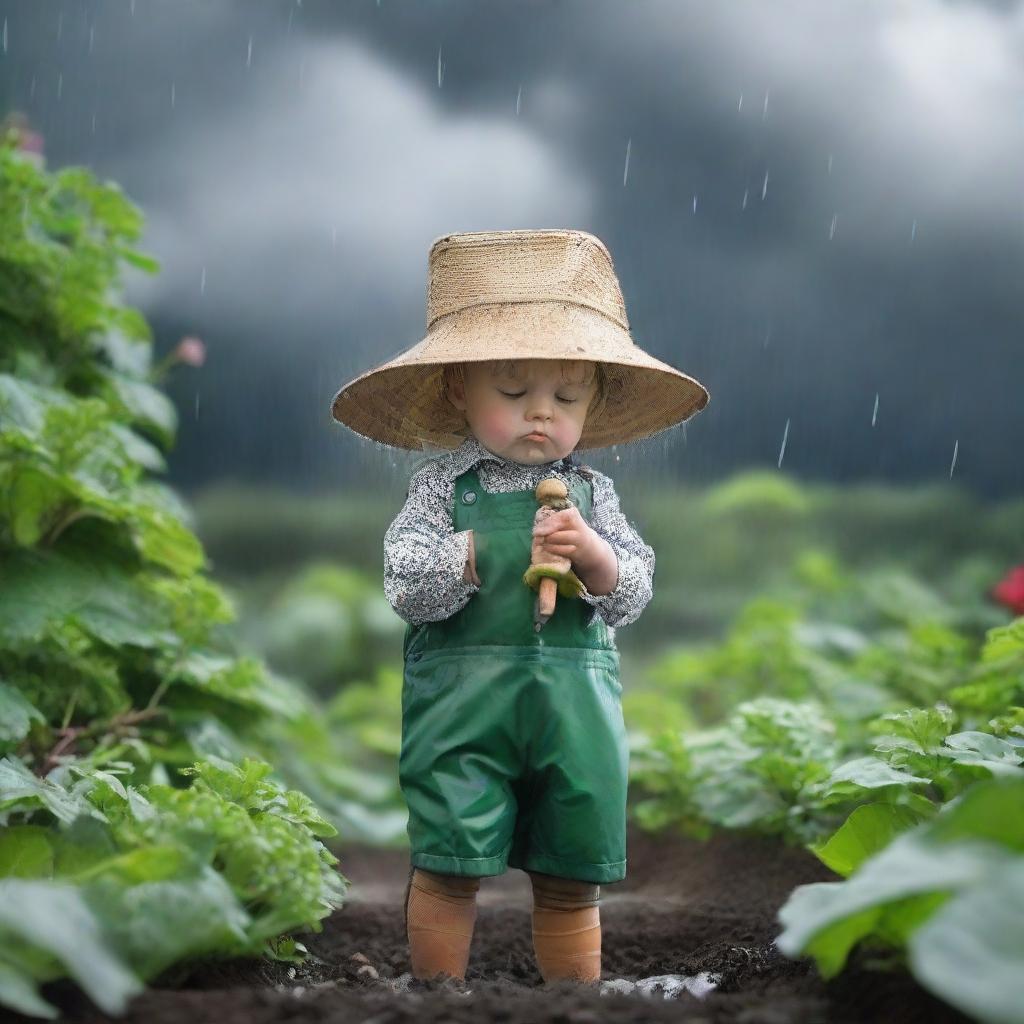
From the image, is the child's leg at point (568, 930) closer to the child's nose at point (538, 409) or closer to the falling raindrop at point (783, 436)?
Result: the child's nose at point (538, 409)

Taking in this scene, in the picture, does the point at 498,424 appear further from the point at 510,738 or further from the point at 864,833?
the point at 864,833

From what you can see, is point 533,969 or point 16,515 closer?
point 533,969

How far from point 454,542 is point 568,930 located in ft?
2.29

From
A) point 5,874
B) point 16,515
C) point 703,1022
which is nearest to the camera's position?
point 703,1022

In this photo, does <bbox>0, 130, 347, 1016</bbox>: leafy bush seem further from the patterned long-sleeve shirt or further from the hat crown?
the hat crown

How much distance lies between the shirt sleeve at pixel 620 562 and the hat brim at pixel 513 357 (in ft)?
0.51

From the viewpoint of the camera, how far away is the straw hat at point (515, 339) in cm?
216

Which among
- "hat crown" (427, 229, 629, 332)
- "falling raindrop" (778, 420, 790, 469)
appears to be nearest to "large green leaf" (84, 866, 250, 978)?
"hat crown" (427, 229, 629, 332)

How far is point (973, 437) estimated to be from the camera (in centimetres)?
723

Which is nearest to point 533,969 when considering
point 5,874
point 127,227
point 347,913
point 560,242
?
point 347,913

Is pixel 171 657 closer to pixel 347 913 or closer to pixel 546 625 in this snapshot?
pixel 347 913

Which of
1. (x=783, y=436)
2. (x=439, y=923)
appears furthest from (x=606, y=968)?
(x=783, y=436)

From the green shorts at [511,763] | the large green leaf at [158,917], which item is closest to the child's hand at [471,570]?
the green shorts at [511,763]

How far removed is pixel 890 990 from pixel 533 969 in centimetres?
111
